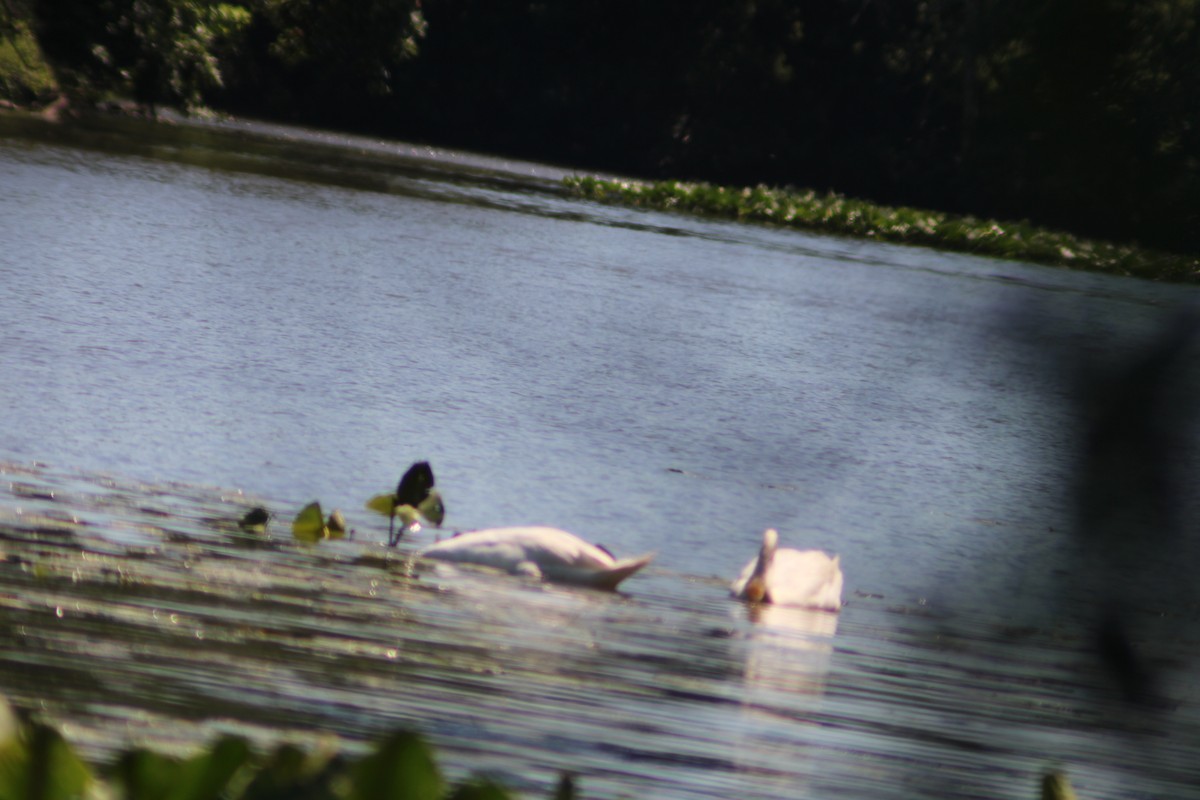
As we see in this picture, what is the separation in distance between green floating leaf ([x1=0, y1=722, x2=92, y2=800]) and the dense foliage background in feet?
1.61

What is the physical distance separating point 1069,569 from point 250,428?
13.8ft

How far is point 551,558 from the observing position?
345cm

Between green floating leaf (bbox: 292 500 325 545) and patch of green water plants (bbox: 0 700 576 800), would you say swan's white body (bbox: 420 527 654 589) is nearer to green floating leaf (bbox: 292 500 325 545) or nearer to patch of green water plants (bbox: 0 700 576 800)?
green floating leaf (bbox: 292 500 325 545)

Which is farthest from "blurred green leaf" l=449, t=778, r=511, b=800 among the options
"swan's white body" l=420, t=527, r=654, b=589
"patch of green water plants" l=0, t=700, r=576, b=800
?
"swan's white body" l=420, t=527, r=654, b=589

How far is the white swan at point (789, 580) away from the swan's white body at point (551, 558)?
25 centimetres

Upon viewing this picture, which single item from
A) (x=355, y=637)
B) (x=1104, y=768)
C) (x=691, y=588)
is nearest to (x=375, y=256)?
(x=691, y=588)

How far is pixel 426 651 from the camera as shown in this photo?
8.76ft

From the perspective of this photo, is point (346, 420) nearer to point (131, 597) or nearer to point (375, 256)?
point (131, 597)

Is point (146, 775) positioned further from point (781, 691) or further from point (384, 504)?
point (384, 504)

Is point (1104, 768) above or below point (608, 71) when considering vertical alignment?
above

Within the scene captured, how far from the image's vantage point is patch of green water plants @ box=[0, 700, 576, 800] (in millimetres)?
663

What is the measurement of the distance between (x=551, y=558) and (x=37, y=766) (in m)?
2.78

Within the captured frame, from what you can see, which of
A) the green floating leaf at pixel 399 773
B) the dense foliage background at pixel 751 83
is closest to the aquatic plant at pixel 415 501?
the dense foliage background at pixel 751 83

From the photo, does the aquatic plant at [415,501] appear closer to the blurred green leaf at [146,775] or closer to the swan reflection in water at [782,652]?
the swan reflection in water at [782,652]
